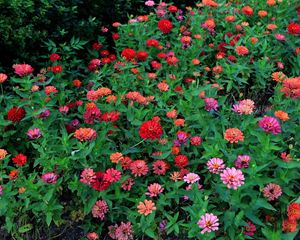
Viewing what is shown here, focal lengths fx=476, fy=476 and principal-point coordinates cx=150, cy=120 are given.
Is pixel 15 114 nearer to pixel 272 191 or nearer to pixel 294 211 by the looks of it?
pixel 272 191

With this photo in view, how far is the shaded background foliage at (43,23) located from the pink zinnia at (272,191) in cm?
188

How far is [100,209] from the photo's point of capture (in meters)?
2.32

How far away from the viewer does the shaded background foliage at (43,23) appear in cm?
314

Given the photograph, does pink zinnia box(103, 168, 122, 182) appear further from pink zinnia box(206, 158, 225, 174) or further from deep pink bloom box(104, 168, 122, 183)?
pink zinnia box(206, 158, 225, 174)

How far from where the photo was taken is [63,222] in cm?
245

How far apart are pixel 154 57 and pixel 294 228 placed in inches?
72.0

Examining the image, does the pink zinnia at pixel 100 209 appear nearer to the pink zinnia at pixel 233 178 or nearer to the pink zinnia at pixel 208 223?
the pink zinnia at pixel 208 223

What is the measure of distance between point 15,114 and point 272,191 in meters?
1.47

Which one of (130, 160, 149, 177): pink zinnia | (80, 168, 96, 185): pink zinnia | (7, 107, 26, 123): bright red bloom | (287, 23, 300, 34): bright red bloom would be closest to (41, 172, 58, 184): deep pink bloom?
(80, 168, 96, 185): pink zinnia

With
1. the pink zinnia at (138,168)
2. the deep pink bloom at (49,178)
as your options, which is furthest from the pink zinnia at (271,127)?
the deep pink bloom at (49,178)

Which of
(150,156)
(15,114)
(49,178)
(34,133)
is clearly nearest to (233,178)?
(150,156)

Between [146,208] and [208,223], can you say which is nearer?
[208,223]

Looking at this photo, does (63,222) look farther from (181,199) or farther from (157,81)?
(157,81)

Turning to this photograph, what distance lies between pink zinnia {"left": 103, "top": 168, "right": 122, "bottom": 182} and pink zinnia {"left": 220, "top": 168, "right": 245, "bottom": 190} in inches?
19.6
